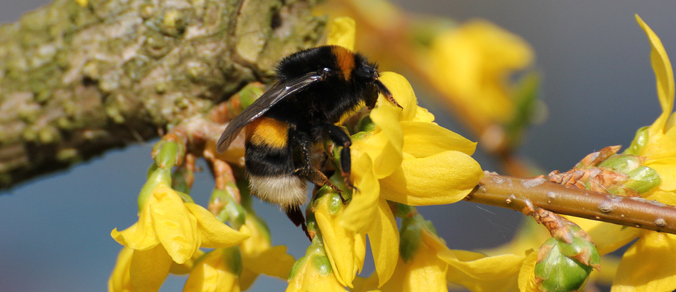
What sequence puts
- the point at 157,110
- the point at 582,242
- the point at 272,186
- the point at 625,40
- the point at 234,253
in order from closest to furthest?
the point at 582,242, the point at 272,186, the point at 234,253, the point at 157,110, the point at 625,40

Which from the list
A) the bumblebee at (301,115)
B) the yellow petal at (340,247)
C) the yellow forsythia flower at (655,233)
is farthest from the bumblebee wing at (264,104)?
the yellow forsythia flower at (655,233)

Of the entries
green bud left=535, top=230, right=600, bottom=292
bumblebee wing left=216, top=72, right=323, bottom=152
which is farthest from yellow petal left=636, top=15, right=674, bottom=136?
bumblebee wing left=216, top=72, right=323, bottom=152

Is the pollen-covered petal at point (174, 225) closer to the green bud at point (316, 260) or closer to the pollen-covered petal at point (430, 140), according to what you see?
the green bud at point (316, 260)

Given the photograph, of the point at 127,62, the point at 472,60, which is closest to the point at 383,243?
the point at 127,62

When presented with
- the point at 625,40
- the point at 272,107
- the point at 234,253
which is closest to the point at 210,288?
the point at 234,253

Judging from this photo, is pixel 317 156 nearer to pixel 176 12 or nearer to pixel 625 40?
pixel 176 12

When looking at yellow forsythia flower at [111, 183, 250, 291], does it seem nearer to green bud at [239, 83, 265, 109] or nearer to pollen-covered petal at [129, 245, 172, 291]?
pollen-covered petal at [129, 245, 172, 291]

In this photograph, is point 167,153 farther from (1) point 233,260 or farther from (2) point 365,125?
(2) point 365,125
